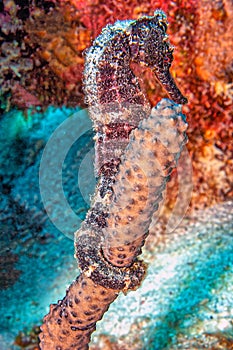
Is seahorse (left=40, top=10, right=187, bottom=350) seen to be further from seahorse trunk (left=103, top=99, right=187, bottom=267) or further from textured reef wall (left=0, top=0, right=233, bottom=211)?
textured reef wall (left=0, top=0, right=233, bottom=211)

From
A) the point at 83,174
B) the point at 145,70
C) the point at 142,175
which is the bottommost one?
the point at 142,175

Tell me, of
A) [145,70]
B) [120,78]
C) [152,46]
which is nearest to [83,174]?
[145,70]

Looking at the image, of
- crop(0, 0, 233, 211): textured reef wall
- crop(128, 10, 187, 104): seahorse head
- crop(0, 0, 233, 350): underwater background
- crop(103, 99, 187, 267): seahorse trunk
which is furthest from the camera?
crop(0, 0, 233, 211): textured reef wall

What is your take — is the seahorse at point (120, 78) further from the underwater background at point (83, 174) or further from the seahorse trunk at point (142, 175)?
the underwater background at point (83, 174)

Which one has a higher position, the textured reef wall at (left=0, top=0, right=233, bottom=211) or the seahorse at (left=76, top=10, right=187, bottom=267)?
the textured reef wall at (left=0, top=0, right=233, bottom=211)

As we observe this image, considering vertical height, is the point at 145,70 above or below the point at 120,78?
above

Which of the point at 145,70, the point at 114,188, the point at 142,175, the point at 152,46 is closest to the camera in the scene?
the point at 142,175

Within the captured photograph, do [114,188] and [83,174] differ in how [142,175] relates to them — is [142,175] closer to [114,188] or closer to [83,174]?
[114,188]

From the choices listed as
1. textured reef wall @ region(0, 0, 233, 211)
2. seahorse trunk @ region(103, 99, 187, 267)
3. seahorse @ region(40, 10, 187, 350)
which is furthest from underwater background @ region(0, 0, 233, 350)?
seahorse trunk @ region(103, 99, 187, 267)
